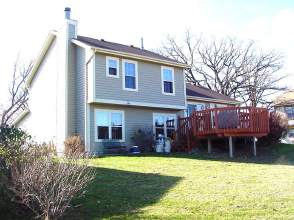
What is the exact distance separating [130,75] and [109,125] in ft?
10.1

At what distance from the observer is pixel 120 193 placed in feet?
33.5

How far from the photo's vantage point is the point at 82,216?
836cm

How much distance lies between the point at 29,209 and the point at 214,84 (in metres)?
41.7

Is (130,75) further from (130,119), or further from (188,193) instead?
(188,193)

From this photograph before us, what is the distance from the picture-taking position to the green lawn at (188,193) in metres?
8.30

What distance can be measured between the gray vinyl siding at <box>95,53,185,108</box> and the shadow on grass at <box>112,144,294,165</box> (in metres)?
3.77

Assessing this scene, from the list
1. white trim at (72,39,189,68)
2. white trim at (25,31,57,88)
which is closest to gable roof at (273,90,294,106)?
white trim at (72,39,189,68)

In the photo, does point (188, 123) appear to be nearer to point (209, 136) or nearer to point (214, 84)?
point (209, 136)

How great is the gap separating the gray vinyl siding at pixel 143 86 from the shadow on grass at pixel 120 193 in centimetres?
928

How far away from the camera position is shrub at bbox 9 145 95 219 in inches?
296

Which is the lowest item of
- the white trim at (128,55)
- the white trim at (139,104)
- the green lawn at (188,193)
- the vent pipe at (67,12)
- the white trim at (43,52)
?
the green lawn at (188,193)

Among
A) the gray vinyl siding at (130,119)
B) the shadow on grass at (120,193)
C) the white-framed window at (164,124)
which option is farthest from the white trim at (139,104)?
the shadow on grass at (120,193)

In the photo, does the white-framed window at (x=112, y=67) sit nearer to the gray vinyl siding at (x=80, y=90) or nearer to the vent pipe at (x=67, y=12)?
the gray vinyl siding at (x=80, y=90)

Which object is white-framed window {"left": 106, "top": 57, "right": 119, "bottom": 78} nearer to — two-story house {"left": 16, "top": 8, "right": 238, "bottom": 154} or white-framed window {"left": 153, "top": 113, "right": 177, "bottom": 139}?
two-story house {"left": 16, "top": 8, "right": 238, "bottom": 154}
